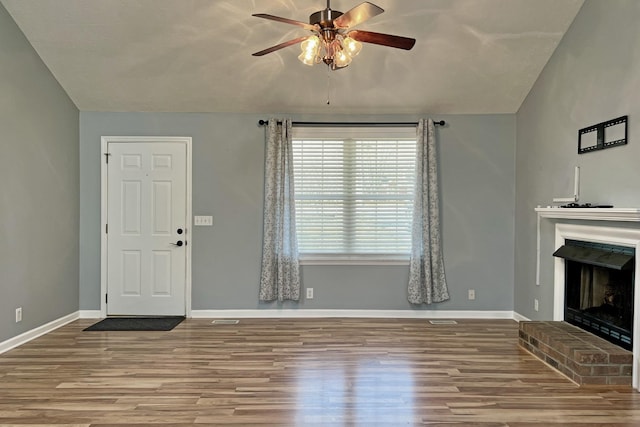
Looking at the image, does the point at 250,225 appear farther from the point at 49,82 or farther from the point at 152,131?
the point at 49,82

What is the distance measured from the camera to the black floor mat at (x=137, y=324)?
4512 mm

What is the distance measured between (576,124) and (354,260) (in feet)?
8.65

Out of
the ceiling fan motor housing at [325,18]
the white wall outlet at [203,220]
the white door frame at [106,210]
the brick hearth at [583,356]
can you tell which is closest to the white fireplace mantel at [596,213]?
the brick hearth at [583,356]

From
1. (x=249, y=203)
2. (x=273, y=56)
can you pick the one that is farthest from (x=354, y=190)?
(x=273, y=56)

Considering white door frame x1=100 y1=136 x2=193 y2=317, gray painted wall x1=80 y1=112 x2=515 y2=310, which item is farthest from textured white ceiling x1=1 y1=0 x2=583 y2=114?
white door frame x1=100 y1=136 x2=193 y2=317

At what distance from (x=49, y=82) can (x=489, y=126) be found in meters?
4.87

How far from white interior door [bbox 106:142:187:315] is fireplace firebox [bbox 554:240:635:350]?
4081 mm

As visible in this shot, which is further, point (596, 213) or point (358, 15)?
point (596, 213)

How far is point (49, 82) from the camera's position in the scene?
439 cm

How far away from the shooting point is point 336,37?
279cm

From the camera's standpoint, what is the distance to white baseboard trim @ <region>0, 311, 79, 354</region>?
3796mm

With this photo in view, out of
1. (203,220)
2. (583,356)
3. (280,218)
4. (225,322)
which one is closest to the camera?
(583,356)

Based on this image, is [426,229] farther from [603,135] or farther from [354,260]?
[603,135]

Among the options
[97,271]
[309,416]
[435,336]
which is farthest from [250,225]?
[309,416]
